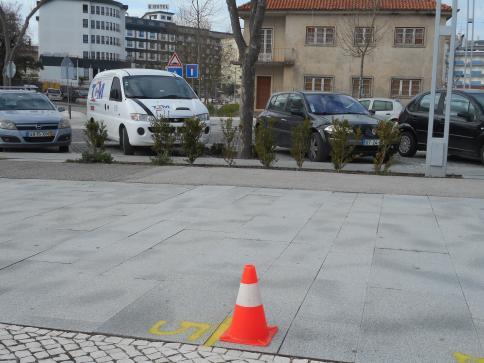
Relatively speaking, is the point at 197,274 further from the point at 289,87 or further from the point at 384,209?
the point at 289,87

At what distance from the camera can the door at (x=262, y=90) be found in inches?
1663

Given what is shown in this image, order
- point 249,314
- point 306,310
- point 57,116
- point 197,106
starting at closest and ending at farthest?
point 249,314
point 306,310
point 197,106
point 57,116

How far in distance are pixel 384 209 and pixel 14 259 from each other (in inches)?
177

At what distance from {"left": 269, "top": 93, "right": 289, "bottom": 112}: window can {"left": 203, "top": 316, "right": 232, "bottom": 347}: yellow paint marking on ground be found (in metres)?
11.3

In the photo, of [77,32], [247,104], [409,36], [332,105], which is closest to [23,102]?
[247,104]

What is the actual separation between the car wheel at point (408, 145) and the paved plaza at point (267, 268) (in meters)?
6.66

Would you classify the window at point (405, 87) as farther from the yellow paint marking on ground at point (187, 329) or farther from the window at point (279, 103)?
the yellow paint marking on ground at point (187, 329)

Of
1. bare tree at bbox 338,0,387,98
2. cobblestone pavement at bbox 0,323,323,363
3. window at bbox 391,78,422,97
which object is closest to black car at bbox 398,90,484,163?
cobblestone pavement at bbox 0,323,323,363

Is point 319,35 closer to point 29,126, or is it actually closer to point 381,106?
point 381,106

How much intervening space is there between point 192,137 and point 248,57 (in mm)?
2544

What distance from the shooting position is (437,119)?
14.0 m

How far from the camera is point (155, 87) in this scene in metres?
15.3

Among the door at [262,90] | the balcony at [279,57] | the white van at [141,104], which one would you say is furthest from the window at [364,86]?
the white van at [141,104]

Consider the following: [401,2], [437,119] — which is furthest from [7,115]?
[401,2]
